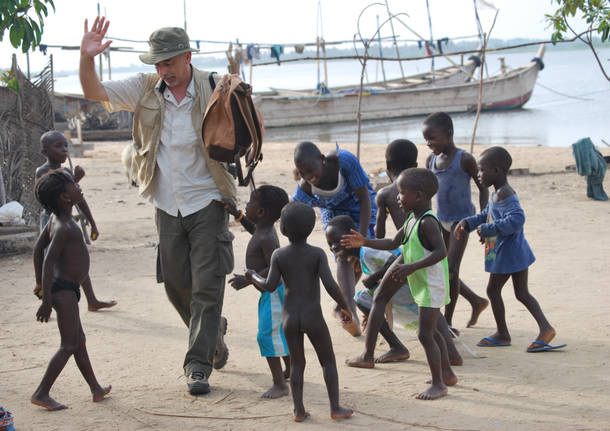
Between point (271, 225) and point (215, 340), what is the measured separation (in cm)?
75

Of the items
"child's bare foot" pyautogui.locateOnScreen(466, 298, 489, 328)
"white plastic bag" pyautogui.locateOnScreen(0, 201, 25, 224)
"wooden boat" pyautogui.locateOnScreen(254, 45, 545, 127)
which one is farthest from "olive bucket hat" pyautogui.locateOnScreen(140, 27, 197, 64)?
"wooden boat" pyautogui.locateOnScreen(254, 45, 545, 127)

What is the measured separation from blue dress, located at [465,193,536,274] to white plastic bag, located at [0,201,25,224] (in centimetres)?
569

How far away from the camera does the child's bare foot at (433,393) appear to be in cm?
371

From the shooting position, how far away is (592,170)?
10.6m

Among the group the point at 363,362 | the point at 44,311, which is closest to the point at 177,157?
the point at 44,311

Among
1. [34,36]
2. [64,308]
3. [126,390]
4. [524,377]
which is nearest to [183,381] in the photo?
[126,390]

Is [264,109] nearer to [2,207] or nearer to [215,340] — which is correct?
[2,207]

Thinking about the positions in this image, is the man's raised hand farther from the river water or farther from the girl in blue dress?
the river water

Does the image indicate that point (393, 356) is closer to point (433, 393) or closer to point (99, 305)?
point (433, 393)

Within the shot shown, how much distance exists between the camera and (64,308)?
12.4ft

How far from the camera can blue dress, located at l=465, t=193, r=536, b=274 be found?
447cm

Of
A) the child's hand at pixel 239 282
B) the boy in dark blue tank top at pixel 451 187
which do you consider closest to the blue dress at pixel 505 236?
the boy in dark blue tank top at pixel 451 187

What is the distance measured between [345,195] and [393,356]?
1222mm

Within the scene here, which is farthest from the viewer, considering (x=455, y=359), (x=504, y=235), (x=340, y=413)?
(x=504, y=235)
